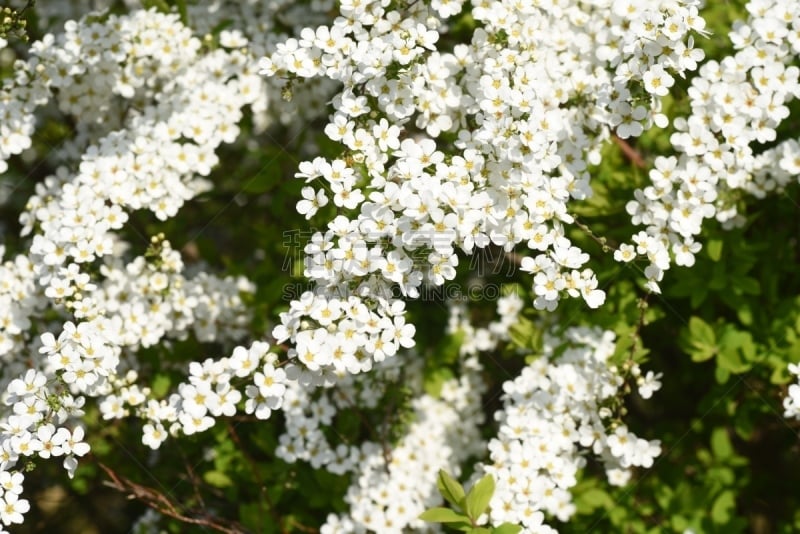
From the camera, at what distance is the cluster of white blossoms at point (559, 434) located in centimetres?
354

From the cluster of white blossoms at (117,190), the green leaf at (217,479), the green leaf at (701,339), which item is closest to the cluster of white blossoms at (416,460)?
the green leaf at (217,479)

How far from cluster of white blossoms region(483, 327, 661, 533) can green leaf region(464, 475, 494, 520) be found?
163 mm

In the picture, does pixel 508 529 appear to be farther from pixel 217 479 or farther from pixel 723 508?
pixel 217 479

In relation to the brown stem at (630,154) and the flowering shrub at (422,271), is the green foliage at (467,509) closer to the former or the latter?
the flowering shrub at (422,271)

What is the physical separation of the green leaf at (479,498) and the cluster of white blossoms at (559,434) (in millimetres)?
163

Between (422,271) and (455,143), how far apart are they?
0.60 metres

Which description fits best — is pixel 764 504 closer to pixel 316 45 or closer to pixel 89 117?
pixel 316 45

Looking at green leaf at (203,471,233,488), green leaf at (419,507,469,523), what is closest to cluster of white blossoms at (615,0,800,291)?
green leaf at (419,507,469,523)

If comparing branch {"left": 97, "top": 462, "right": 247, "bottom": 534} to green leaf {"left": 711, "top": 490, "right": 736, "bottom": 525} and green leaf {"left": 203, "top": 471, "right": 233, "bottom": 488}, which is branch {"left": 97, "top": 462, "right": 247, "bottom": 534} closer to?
green leaf {"left": 203, "top": 471, "right": 233, "bottom": 488}

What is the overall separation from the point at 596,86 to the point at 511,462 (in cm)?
185

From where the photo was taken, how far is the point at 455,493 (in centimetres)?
333

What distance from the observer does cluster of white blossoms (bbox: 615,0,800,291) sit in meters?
3.50

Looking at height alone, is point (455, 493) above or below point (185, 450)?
above

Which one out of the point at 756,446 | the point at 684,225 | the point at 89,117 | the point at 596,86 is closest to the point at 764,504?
the point at 756,446
